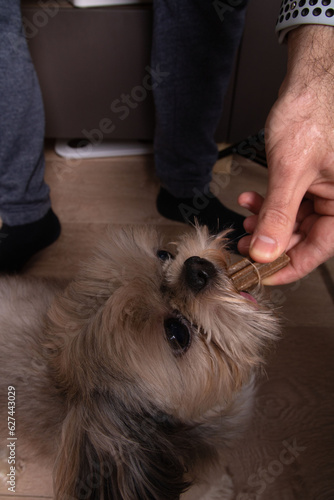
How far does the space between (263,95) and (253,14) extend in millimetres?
352

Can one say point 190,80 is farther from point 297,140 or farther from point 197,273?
point 197,273

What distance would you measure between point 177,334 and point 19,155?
40.3 inches

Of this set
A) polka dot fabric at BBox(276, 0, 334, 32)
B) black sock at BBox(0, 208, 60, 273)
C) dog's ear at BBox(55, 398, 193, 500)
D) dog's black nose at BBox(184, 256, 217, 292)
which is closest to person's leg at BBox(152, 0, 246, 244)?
polka dot fabric at BBox(276, 0, 334, 32)

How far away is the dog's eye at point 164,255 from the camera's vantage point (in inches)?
39.9

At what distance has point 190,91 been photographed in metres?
1.48

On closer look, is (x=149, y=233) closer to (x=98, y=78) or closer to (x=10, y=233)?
(x=10, y=233)

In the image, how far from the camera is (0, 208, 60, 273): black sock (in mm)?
1555

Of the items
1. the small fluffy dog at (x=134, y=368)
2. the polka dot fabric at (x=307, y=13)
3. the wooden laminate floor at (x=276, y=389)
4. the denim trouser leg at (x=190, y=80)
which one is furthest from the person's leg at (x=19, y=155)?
the polka dot fabric at (x=307, y=13)

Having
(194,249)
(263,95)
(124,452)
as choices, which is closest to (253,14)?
(263,95)

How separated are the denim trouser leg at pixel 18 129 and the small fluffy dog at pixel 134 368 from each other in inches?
27.2

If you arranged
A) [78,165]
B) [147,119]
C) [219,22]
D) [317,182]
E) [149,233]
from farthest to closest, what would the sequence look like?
[78,165]
[147,119]
[219,22]
[149,233]
[317,182]

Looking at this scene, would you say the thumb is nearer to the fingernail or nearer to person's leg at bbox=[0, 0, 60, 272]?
the fingernail

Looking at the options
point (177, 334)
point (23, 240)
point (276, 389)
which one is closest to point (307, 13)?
point (177, 334)

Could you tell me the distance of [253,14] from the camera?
159 cm
